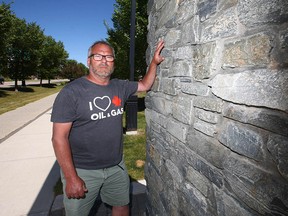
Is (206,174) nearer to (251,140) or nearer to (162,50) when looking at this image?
(251,140)

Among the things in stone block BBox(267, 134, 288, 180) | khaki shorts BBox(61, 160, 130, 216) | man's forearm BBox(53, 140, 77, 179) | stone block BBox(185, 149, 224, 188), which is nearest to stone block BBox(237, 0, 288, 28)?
stone block BBox(267, 134, 288, 180)

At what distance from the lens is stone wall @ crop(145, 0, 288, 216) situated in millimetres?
1050

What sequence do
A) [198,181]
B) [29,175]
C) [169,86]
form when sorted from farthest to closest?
[29,175]
[169,86]
[198,181]

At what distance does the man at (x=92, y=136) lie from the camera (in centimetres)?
222

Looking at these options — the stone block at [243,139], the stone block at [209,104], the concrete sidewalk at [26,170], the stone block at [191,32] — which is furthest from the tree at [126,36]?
the stone block at [243,139]

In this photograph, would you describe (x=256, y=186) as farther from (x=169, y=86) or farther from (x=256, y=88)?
(x=169, y=86)

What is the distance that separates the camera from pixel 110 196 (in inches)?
105

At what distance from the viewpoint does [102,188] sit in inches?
104

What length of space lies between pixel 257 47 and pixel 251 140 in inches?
19.0

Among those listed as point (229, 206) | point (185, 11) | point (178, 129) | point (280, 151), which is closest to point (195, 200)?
point (229, 206)

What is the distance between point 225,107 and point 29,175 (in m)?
4.27

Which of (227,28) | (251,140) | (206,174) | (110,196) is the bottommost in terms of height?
(110,196)

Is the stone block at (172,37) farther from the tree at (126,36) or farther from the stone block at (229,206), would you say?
the tree at (126,36)

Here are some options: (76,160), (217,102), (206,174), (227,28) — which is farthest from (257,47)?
(76,160)
